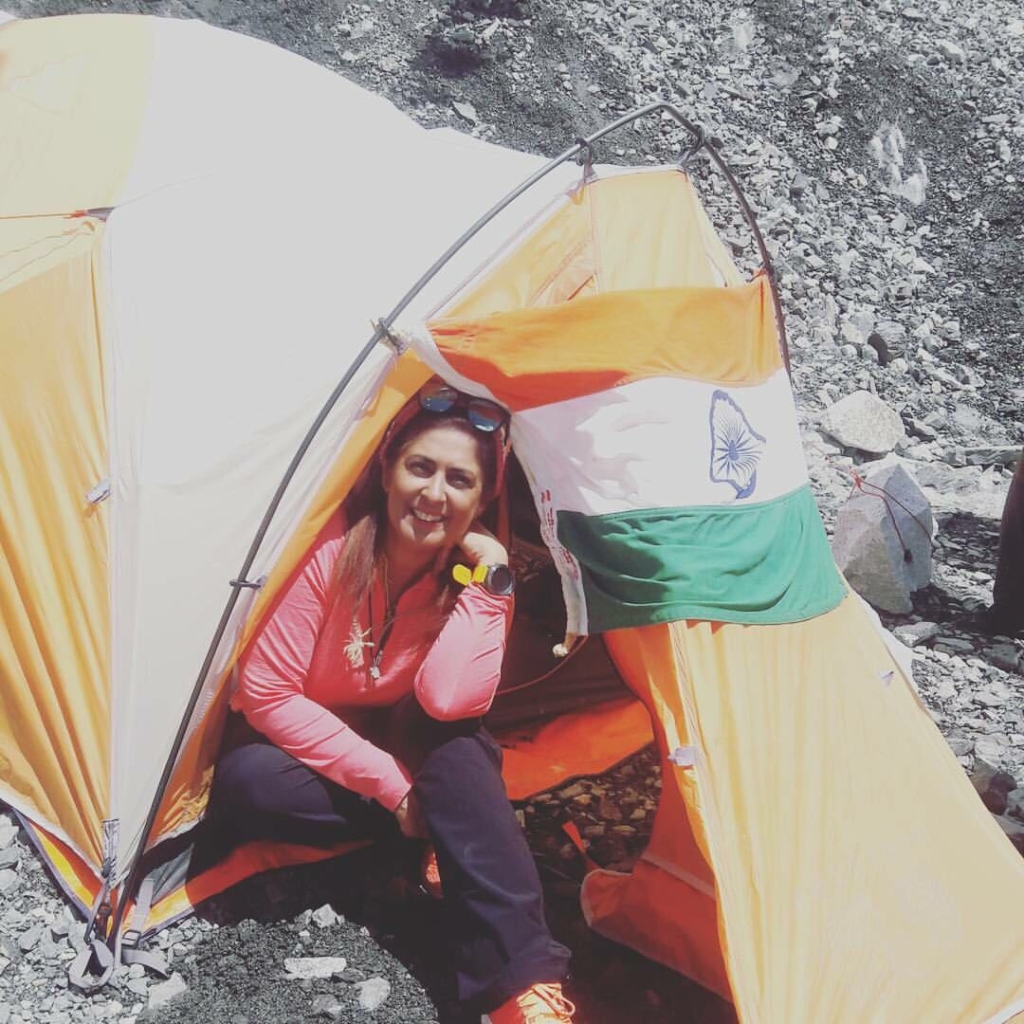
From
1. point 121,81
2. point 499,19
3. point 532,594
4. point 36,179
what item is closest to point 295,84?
point 121,81

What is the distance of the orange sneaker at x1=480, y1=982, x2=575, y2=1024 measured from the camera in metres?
2.86

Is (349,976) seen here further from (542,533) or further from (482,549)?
(542,533)

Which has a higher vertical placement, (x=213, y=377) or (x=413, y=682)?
A: (x=213, y=377)

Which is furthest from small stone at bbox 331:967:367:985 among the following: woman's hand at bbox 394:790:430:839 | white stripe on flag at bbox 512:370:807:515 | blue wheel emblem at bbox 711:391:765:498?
blue wheel emblem at bbox 711:391:765:498

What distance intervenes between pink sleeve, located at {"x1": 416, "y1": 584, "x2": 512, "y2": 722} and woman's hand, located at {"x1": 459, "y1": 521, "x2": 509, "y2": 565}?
3.6 inches

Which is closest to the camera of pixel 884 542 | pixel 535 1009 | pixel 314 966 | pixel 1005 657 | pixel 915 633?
pixel 535 1009

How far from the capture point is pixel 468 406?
318 centimetres

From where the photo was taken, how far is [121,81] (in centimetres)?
419

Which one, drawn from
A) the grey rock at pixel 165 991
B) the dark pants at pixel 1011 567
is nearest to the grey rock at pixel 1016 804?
the dark pants at pixel 1011 567

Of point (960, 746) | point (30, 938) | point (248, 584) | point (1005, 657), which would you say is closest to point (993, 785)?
point (960, 746)

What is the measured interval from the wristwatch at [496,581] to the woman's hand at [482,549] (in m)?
0.03

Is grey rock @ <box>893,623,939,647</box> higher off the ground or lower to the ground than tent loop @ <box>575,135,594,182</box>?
lower

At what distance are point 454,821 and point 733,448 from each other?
4.23 feet

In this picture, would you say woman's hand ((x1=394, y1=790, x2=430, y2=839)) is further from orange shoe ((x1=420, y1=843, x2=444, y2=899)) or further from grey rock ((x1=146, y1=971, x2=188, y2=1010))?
grey rock ((x1=146, y1=971, x2=188, y2=1010))
